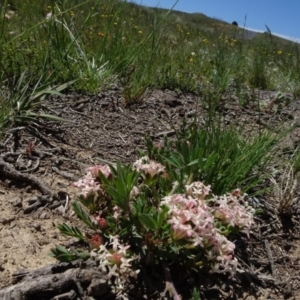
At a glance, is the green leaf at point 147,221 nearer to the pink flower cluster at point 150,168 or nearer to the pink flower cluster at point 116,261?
the pink flower cluster at point 116,261

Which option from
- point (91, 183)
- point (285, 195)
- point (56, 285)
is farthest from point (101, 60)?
point (56, 285)

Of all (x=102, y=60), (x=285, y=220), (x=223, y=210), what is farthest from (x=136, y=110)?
(x=223, y=210)

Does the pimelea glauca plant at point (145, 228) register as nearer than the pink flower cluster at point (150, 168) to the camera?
Yes

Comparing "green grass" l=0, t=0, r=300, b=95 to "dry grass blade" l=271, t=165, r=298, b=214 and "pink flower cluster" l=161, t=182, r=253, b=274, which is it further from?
"pink flower cluster" l=161, t=182, r=253, b=274

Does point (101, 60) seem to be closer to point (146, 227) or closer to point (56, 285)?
point (146, 227)

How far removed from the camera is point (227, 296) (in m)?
1.95

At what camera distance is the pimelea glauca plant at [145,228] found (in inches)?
67.4

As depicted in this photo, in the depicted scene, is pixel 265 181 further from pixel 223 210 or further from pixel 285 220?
pixel 223 210

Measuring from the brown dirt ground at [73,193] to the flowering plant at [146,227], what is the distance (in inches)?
7.0

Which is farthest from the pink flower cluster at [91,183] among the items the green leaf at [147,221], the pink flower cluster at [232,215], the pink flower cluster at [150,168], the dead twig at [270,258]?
the dead twig at [270,258]

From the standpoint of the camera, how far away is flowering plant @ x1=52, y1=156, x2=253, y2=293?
1711mm

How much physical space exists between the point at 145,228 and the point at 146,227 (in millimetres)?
42

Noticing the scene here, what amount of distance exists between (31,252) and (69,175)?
0.63 meters

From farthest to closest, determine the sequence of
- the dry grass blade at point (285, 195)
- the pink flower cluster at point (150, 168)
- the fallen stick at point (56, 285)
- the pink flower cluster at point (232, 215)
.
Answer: the dry grass blade at point (285, 195)
the pink flower cluster at point (150, 168)
the pink flower cluster at point (232, 215)
the fallen stick at point (56, 285)
